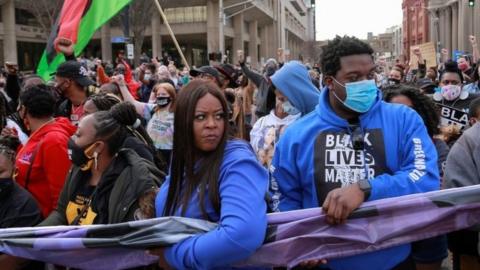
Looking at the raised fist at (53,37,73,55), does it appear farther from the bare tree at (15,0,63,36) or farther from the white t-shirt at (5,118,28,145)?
the bare tree at (15,0,63,36)

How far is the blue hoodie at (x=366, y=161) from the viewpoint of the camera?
2557 mm

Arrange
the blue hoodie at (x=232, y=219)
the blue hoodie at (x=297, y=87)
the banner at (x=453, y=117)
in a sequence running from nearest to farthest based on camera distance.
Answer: the blue hoodie at (x=232, y=219) → the blue hoodie at (x=297, y=87) → the banner at (x=453, y=117)

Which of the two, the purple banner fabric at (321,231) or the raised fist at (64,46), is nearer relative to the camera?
the purple banner fabric at (321,231)

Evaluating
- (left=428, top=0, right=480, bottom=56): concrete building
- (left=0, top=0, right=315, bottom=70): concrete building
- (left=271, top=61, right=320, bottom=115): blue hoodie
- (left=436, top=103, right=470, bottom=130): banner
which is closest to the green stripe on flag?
(left=271, top=61, right=320, bottom=115): blue hoodie

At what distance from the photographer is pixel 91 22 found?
6.86 meters

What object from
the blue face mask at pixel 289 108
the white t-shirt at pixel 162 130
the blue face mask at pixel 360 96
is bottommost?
the white t-shirt at pixel 162 130

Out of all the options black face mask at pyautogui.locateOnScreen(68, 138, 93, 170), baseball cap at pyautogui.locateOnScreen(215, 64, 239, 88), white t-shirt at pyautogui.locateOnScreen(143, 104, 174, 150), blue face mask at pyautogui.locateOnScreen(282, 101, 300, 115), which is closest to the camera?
black face mask at pyautogui.locateOnScreen(68, 138, 93, 170)

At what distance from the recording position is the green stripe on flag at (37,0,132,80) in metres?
6.67

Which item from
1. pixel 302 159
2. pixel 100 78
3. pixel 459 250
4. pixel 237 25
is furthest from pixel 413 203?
pixel 237 25

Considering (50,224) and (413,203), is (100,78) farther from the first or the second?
(413,203)

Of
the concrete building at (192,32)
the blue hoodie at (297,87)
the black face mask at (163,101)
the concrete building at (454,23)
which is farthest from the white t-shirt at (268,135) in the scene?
the concrete building at (454,23)

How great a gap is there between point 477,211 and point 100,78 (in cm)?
689

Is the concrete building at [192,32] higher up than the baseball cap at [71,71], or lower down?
higher up

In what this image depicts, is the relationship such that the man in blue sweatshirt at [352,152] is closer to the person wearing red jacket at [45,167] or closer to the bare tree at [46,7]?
the person wearing red jacket at [45,167]
